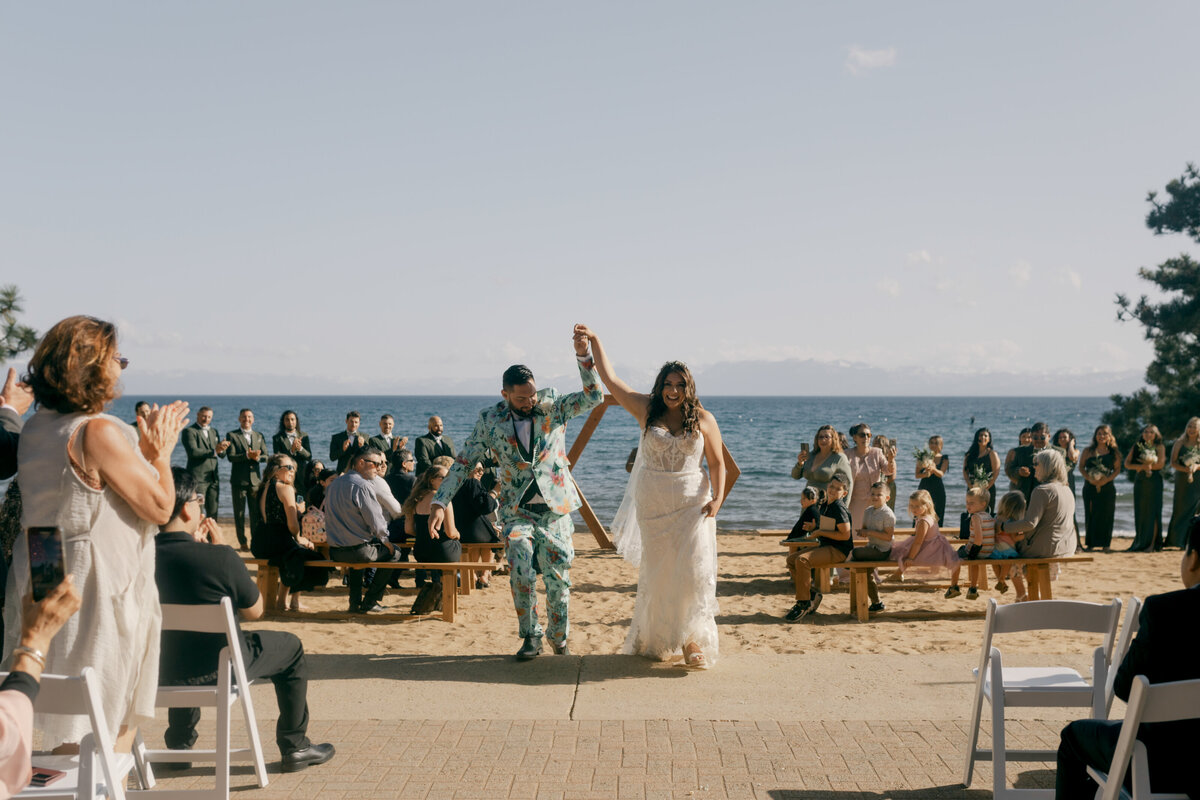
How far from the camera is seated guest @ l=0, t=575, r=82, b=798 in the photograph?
6.62 feet

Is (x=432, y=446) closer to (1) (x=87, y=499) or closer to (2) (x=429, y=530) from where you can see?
(2) (x=429, y=530)

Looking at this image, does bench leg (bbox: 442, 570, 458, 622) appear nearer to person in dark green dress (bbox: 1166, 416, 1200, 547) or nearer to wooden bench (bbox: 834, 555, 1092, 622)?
wooden bench (bbox: 834, 555, 1092, 622)

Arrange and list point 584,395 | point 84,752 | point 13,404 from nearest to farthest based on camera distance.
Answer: point 84,752
point 13,404
point 584,395

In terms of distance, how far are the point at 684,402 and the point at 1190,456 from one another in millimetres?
9637

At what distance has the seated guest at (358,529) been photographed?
8.69 metres

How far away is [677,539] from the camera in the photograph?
6.02 metres

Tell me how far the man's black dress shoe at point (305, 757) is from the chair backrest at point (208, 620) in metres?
0.67

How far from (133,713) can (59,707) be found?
52cm

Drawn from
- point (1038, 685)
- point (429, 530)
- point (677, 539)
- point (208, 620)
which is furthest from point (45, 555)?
point (429, 530)

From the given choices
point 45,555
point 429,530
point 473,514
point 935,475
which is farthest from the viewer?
point 935,475

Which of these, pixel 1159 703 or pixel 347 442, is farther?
pixel 347 442

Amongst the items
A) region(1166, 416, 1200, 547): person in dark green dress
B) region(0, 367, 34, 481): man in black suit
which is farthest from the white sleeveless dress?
region(1166, 416, 1200, 547): person in dark green dress

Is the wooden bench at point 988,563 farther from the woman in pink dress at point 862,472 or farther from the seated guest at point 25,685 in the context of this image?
the seated guest at point 25,685

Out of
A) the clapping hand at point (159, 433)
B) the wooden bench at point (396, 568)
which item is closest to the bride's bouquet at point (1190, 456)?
the wooden bench at point (396, 568)
